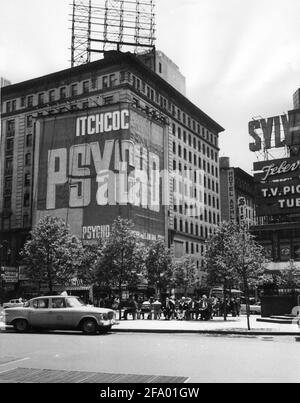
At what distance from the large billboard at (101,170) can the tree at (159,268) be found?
26.3 feet

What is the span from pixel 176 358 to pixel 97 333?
30.6 ft

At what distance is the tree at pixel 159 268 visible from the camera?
56.8m

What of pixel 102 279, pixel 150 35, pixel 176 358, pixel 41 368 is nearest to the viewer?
pixel 41 368

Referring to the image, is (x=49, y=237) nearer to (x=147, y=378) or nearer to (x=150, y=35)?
(x=147, y=378)

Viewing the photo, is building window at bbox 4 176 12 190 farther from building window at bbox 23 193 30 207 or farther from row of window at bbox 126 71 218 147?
row of window at bbox 126 71 218 147

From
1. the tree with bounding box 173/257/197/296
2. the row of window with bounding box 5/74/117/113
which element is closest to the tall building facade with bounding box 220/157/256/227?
the tree with bounding box 173/257/197/296

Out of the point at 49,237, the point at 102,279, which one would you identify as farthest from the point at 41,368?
the point at 49,237

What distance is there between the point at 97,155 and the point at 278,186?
2527 centimetres

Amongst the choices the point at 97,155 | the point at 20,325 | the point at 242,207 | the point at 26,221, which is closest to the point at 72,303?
the point at 20,325

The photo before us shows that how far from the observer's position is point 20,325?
72.8 feet

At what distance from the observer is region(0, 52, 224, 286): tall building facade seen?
217ft

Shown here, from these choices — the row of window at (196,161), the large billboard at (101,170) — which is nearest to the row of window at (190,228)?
the large billboard at (101,170)

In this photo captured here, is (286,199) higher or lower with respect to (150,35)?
lower
